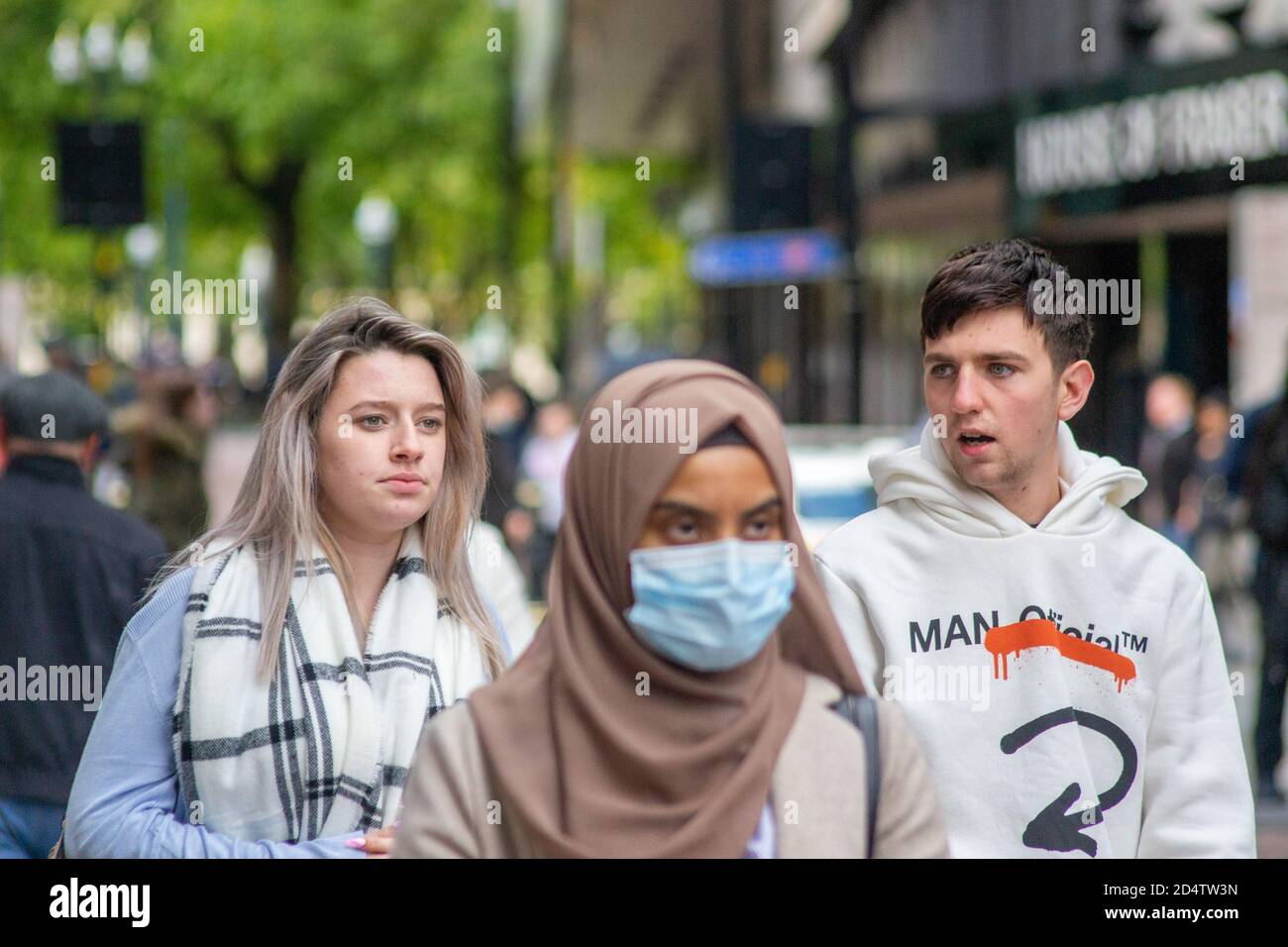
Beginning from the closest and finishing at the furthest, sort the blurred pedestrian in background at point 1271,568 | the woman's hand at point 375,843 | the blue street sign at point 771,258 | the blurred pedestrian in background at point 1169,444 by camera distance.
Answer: the woman's hand at point 375,843
the blurred pedestrian in background at point 1271,568
the blurred pedestrian in background at point 1169,444
the blue street sign at point 771,258

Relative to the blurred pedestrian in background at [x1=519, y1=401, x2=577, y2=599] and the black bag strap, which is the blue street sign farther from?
the black bag strap

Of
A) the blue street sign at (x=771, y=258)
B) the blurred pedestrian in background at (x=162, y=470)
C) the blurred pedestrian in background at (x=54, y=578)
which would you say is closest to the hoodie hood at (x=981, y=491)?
the blurred pedestrian in background at (x=54, y=578)

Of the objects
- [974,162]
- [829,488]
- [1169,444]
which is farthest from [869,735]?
[974,162]

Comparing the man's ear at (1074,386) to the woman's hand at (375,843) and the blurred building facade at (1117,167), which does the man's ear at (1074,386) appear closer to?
the woman's hand at (375,843)

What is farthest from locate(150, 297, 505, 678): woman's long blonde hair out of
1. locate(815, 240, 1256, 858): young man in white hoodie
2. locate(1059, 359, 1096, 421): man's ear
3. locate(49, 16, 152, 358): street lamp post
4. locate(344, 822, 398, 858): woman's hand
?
locate(49, 16, 152, 358): street lamp post

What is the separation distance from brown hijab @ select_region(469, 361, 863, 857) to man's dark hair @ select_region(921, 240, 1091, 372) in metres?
0.97

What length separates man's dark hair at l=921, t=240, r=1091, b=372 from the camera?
3.23 metres

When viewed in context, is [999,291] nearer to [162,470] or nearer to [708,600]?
[708,600]

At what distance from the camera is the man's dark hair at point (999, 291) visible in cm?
323

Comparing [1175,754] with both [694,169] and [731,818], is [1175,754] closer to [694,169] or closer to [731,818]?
[731,818]

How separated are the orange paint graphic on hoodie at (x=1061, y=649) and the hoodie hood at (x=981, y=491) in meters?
0.18

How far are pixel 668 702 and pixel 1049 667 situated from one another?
1094mm

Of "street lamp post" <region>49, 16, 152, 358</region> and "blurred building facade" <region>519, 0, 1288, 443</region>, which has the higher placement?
"street lamp post" <region>49, 16, 152, 358</region>

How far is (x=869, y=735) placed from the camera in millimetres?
2363
